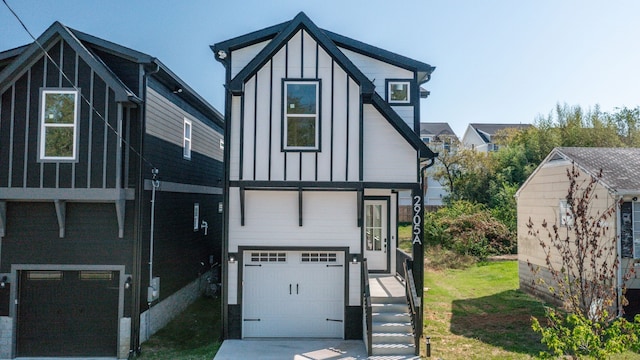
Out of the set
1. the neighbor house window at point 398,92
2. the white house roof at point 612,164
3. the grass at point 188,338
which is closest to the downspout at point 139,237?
the grass at point 188,338

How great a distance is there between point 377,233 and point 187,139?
7.07 meters

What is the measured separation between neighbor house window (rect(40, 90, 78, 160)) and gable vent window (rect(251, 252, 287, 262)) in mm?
5006

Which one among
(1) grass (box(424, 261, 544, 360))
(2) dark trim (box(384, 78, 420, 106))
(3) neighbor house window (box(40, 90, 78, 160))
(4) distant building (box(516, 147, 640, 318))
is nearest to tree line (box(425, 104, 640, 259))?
(1) grass (box(424, 261, 544, 360))

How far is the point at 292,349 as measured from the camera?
9727 millimetres

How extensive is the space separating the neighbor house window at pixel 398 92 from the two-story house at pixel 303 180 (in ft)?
5.46

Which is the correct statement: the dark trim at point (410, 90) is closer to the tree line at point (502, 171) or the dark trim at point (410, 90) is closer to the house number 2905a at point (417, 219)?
the house number 2905a at point (417, 219)

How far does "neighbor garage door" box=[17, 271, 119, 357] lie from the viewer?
32.3 ft

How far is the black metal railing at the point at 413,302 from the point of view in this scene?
9266 mm

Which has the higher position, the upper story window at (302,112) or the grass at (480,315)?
the upper story window at (302,112)

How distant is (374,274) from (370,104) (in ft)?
17.2

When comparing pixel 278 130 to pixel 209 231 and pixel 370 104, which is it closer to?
pixel 370 104

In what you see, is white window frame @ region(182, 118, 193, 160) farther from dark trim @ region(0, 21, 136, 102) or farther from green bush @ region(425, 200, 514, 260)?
green bush @ region(425, 200, 514, 260)

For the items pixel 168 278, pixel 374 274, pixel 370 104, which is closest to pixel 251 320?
pixel 168 278

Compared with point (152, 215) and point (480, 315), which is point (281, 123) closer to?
point (152, 215)
